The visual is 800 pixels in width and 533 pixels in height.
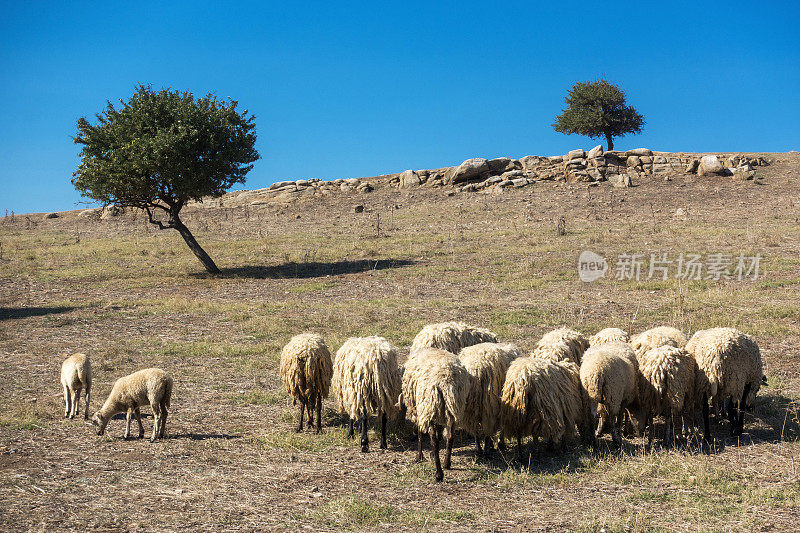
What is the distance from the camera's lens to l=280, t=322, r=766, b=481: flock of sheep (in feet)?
28.2

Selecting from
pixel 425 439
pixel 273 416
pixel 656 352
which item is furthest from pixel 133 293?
pixel 656 352

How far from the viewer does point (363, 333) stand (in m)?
16.6

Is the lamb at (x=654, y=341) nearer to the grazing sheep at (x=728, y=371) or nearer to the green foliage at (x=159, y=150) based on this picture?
the grazing sheep at (x=728, y=371)

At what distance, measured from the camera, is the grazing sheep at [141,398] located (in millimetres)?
9828

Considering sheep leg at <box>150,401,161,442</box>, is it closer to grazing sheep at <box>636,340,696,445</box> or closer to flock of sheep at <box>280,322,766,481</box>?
flock of sheep at <box>280,322,766,481</box>

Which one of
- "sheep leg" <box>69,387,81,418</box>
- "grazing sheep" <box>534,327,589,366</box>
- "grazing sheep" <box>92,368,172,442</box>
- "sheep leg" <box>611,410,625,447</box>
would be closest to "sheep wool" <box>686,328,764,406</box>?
"sheep leg" <box>611,410,625,447</box>

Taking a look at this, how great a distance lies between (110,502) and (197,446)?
218cm

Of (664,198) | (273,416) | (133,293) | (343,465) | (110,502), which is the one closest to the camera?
(110,502)

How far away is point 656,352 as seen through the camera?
941 centimetres

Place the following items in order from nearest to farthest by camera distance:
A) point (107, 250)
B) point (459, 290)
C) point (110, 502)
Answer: point (110, 502) < point (459, 290) < point (107, 250)

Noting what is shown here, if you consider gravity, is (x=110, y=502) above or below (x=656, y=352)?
below

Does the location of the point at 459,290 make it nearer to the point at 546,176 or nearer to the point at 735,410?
the point at 735,410

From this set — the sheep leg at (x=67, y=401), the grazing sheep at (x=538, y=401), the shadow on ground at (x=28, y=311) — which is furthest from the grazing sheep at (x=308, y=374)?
the shadow on ground at (x=28, y=311)

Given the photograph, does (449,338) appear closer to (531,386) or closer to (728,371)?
(531,386)
